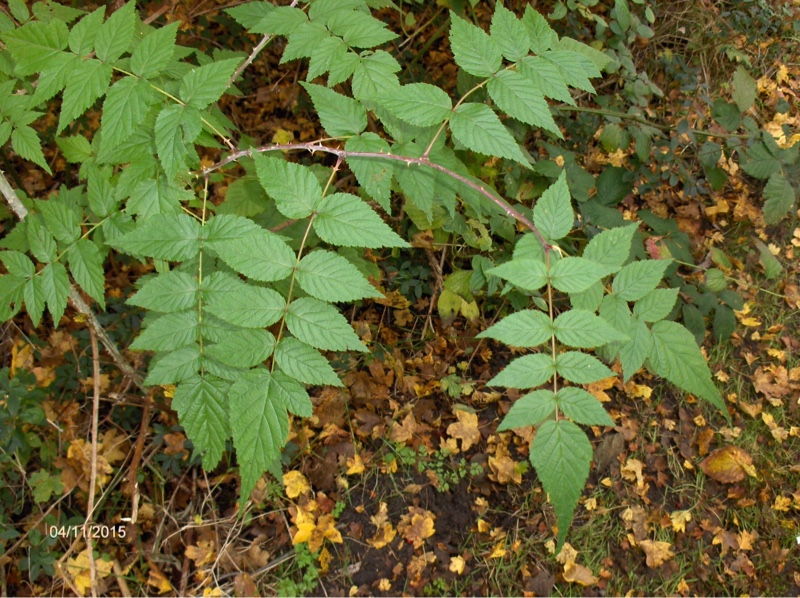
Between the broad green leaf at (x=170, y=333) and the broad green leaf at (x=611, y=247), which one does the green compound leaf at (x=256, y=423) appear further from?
the broad green leaf at (x=611, y=247)

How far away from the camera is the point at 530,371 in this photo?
1.44m

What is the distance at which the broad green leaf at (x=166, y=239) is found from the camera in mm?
1562

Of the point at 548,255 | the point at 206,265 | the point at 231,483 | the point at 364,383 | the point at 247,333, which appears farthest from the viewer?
the point at 364,383

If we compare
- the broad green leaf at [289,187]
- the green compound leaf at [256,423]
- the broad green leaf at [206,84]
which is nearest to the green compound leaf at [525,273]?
the broad green leaf at [289,187]

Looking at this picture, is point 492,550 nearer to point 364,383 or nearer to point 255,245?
point 364,383

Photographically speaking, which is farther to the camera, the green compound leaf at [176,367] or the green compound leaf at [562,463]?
the green compound leaf at [176,367]

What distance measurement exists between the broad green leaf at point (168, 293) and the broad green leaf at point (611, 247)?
3.80 ft

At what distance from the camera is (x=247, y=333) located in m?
1.42

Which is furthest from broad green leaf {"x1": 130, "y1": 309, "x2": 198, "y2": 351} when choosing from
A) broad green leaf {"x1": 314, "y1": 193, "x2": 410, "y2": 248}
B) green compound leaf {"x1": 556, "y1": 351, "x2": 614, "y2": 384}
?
green compound leaf {"x1": 556, "y1": 351, "x2": 614, "y2": 384}

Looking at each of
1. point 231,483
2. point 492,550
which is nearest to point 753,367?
point 492,550

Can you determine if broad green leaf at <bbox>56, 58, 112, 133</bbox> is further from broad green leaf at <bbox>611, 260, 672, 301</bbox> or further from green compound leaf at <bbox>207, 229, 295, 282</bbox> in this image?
broad green leaf at <bbox>611, 260, 672, 301</bbox>

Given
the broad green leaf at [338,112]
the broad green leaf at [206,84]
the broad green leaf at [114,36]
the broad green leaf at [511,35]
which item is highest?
the broad green leaf at [114,36]

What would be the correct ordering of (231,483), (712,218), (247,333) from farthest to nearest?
(712,218) < (231,483) < (247,333)

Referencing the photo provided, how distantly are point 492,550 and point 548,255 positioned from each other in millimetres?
2019
